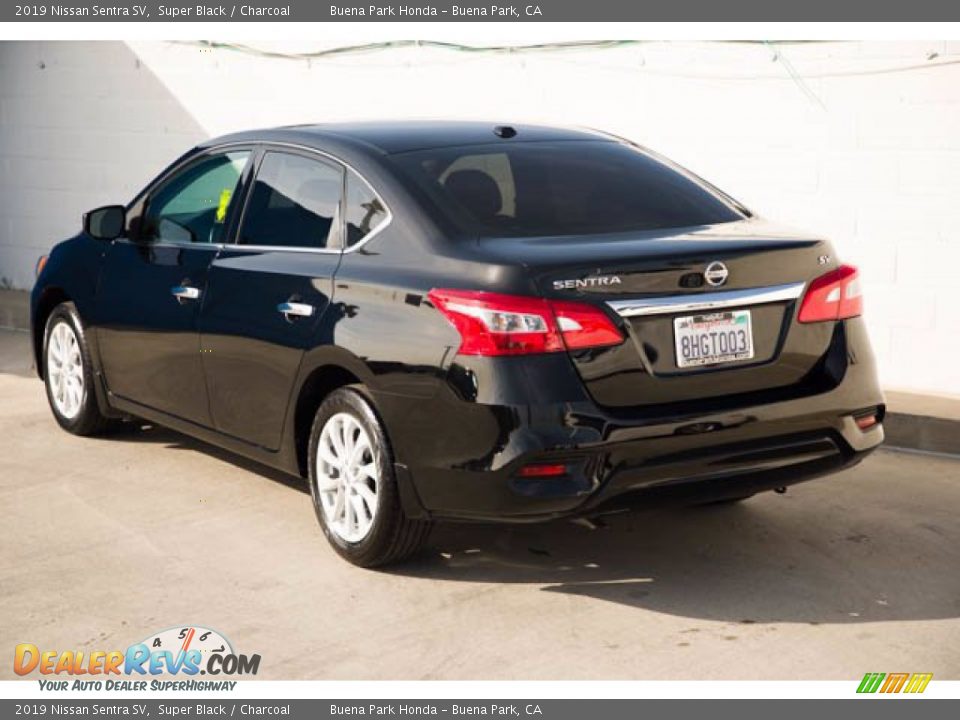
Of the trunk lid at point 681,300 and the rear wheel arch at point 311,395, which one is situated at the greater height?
the trunk lid at point 681,300

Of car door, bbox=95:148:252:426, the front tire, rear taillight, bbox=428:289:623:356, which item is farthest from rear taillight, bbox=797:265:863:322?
car door, bbox=95:148:252:426

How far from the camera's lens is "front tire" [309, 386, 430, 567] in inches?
215

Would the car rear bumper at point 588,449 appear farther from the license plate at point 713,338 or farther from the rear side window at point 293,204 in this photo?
the rear side window at point 293,204

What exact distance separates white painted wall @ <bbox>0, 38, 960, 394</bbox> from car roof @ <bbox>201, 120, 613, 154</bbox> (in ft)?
8.10

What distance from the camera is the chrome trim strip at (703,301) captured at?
503cm

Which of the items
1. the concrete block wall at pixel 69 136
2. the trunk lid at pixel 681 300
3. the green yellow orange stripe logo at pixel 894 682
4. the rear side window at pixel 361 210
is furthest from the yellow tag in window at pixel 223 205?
the concrete block wall at pixel 69 136

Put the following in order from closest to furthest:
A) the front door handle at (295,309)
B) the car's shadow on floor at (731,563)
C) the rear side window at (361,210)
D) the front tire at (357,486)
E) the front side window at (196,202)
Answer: the car's shadow on floor at (731,563)
the front tire at (357,486)
the rear side window at (361,210)
the front door handle at (295,309)
the front side window at (196,202)

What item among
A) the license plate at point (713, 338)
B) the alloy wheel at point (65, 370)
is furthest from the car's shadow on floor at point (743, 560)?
the alloy wheel at point (65, 370)

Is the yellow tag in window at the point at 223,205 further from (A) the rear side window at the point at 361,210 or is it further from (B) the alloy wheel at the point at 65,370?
(B) the alloy wheel at the point at 65,370

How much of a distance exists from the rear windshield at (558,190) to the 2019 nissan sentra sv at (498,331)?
0.01 meters

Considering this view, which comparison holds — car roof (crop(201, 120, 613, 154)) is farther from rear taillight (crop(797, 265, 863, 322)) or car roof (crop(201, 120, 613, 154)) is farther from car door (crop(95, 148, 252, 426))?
rear taillight (crop(797, 265, 863, 322))

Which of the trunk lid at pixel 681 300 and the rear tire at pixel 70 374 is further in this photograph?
the rear tire at pixel 70 374
